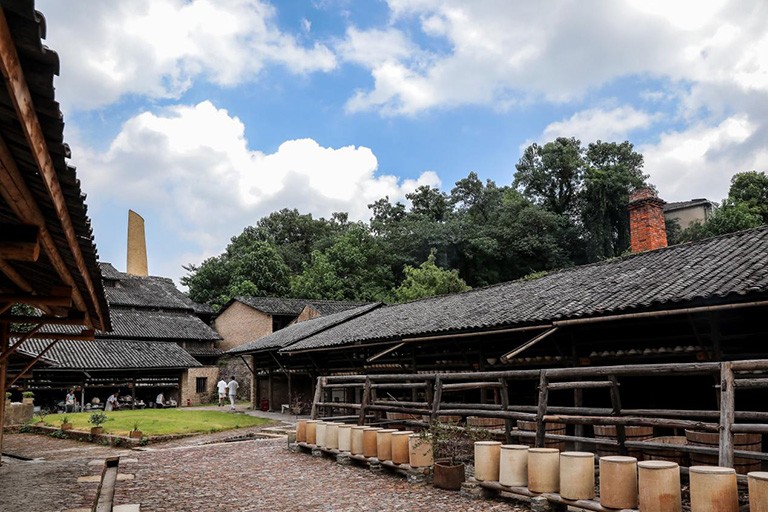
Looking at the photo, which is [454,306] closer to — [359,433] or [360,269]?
[359,433]

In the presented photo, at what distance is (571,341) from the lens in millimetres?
11641

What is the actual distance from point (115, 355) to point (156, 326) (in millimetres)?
7088

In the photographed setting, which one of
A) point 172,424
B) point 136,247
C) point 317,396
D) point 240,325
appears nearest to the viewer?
point 317,396

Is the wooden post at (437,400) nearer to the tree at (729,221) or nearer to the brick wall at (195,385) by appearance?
the brick wall at (195,385)

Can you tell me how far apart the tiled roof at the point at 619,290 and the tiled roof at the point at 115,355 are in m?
18.1

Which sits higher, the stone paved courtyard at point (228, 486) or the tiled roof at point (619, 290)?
the tiled roof at point (619, 290)

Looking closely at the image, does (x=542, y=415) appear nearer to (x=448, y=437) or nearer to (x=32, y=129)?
(x=448, y=437)

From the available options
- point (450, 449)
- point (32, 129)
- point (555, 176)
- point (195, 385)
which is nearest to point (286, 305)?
point (195, 385)

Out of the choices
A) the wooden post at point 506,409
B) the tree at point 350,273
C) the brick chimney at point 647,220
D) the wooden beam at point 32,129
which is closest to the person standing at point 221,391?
Result: the tree at point 350,273

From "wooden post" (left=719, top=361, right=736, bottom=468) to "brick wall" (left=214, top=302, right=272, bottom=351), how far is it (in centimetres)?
3407

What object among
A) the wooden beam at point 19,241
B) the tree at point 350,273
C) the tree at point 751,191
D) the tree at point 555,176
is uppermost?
the tree at point 555,176

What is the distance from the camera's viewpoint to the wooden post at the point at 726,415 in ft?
18.4

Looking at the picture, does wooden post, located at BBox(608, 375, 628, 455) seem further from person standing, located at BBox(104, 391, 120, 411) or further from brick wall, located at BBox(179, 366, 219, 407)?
brick wall, located at BBox(179, 366, 219, 407)

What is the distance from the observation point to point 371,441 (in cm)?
1004
